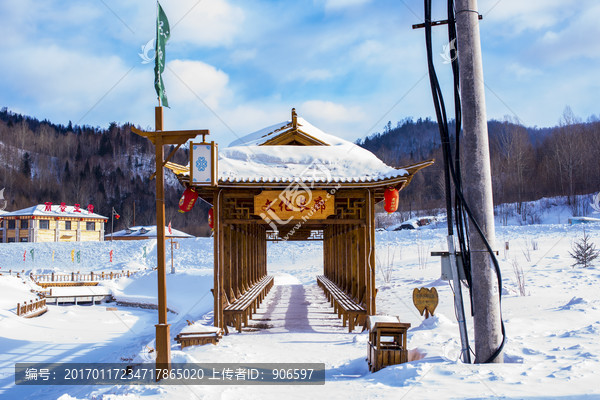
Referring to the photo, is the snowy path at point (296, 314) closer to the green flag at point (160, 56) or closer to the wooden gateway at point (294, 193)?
the wooden gateway at point (294, 193)

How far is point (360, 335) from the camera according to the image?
8391 mm

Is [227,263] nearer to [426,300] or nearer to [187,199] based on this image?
[187,199]

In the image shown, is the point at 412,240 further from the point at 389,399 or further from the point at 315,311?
the point at 389,399

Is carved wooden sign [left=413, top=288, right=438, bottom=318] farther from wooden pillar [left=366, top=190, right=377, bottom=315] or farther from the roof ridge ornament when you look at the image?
the roof ridge ornament

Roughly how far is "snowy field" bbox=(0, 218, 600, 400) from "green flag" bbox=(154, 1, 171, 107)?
3.68 m

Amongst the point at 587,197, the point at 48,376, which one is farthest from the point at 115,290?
the point at 587,197

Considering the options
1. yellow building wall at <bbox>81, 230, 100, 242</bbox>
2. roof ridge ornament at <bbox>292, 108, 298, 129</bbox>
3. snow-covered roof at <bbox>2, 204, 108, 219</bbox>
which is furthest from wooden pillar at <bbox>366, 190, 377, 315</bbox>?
yellow building wall at <bbox>81, 230, 100, 242</bbox>

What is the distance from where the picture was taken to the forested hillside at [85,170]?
73812mm

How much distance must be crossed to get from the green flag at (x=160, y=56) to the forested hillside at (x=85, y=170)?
61263mm

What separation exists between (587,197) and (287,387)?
4157 cm

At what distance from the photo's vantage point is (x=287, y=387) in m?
5.33

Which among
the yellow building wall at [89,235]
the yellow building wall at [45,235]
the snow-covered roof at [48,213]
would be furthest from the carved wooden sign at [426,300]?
the yellow building wall at [89,235]

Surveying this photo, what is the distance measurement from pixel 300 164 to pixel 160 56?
4.30 metres

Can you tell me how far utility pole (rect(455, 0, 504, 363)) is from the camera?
4.74 meters
